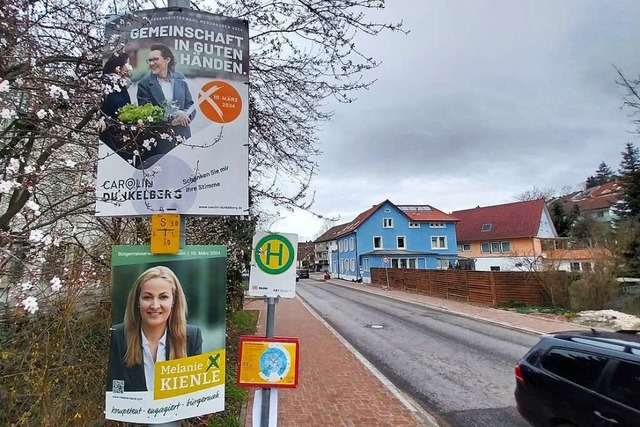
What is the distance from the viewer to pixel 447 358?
1005 cm

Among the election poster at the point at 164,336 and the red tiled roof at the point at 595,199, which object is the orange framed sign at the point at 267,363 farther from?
the red tiled roof at the point at 595,199

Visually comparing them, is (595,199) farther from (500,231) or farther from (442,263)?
(442,263)

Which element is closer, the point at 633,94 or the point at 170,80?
the point at 170,80

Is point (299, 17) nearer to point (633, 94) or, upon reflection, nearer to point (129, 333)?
point (129, 333)

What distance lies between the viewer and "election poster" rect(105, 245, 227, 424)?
3.13 m

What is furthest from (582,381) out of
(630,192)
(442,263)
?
(442,263)

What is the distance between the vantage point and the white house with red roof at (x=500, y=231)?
45169 mm

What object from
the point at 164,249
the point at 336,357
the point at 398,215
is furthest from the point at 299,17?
the point at 398,215

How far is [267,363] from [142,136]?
2153 millimetres

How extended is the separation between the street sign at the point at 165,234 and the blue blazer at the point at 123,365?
2.13 feet

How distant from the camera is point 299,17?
17.6 feet

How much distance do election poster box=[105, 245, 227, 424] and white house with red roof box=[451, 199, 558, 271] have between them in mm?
42892

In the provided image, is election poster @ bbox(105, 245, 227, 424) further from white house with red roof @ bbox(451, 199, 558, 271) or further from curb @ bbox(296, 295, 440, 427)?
white house with red roof @ bbox(451, 199, 558, 271)

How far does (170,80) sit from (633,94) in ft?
32.5
